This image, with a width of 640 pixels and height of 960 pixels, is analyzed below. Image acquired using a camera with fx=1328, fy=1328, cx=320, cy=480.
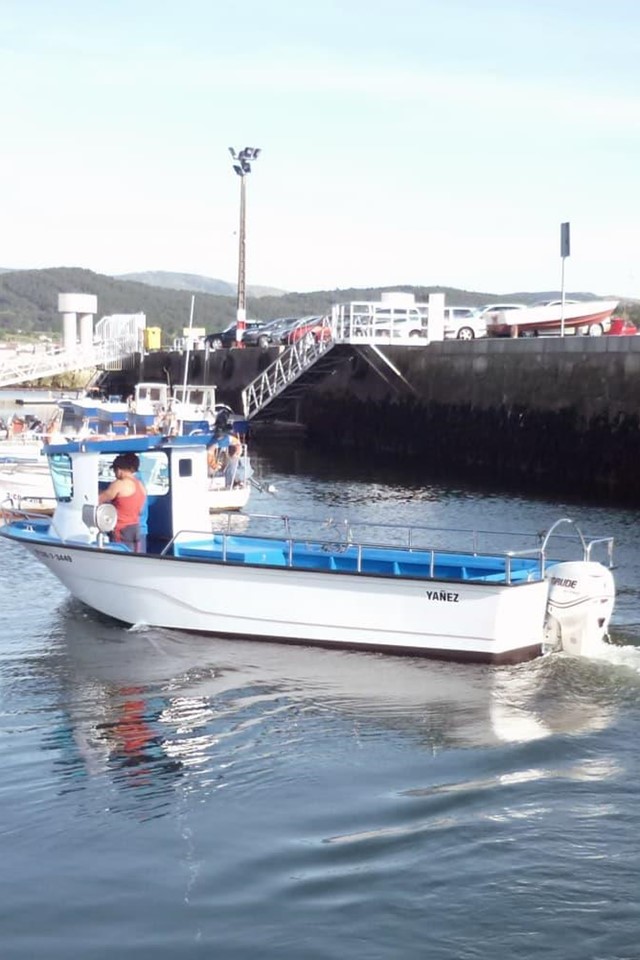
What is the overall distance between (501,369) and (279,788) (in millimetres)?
31731

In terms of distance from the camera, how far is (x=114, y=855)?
33.0 feet

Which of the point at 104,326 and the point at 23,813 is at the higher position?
the point at 104,326

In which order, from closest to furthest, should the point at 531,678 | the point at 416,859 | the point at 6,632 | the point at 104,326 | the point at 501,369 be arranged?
the point at 416,859
the point at 531,678
the point at 6,632
the point at 501,369
the point at 104,326

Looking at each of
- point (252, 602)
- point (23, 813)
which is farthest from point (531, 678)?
point (23, 813)

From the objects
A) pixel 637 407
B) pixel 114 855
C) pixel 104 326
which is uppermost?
pixel 104 326

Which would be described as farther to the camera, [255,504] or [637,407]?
[637,407]

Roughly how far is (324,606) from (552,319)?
3409 centimetres

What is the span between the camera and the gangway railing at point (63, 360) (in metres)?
64.3

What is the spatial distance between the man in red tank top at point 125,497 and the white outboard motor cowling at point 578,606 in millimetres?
5452

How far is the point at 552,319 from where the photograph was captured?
158 feet

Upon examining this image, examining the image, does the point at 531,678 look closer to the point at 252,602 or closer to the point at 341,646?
the point at 341,646

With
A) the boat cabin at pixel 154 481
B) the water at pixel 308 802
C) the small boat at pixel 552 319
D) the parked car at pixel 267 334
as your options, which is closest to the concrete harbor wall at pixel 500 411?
the small boat at pixel 552 319

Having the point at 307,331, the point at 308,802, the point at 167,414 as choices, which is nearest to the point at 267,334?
the point at 307,331

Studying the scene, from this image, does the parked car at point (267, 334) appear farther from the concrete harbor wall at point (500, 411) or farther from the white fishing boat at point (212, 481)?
the white fishing boat at point (212, 481)
